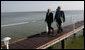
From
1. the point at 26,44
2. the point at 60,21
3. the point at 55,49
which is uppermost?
the point at 60,21

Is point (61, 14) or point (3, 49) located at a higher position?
point (61, 14)

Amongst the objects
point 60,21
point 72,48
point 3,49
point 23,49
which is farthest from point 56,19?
point 3,49

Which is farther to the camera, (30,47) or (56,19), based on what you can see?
(56,19)

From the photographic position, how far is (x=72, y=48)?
9.77 m

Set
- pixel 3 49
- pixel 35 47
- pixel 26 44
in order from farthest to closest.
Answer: pixel 26 44, pixel 35 47, pixel 3 49

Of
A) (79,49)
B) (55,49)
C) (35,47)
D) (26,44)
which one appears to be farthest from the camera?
(55,49)

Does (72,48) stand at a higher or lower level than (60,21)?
lower

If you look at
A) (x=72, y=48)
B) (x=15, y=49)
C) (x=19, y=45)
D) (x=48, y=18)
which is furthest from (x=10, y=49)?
(x=72, y=48)

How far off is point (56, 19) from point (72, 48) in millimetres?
2004

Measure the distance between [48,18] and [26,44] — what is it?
2.45 meters

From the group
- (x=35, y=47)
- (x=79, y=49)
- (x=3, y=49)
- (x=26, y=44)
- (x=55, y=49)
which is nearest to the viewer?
(x=3, y=49)

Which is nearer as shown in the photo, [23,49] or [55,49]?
[23,49]

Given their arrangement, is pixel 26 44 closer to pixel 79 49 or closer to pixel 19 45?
pixel 19 45

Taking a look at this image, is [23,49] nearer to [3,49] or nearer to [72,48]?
[3,49]
